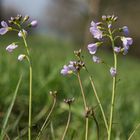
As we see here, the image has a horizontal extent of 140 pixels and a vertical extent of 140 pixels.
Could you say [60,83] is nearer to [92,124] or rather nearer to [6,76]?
[6,76]

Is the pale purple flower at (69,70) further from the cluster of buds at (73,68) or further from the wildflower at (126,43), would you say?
the wildflower at (126,43)

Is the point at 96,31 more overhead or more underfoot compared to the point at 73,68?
more overhead

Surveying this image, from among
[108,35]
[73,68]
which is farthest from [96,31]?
[73,68]

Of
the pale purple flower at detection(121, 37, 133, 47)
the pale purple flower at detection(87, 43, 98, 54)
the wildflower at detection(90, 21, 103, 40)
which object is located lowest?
the pale purple flower at detection(87, 43, 98, 54)

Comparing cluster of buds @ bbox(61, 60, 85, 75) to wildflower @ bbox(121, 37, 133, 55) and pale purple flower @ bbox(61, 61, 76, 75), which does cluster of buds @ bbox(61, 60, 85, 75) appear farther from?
wildflower @ bbox(121, 37, 133, 55)

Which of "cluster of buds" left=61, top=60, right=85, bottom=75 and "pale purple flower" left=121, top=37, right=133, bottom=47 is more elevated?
"pale purple flower" left=121, top=37, right=133, bottom=47

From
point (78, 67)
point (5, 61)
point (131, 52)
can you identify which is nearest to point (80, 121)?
point (5, 61)

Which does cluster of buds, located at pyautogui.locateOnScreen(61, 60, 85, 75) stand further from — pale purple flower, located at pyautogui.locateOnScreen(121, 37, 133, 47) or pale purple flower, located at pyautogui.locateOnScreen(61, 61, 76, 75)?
pale purple flower, located at pyautogui.locateOnScreen(121, 37, 133, 47)

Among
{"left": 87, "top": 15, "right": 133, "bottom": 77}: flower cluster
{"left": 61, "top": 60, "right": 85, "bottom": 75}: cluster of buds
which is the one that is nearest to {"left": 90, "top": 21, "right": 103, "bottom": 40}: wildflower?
{"left": 87, "top": 15, "right": 133, "bottom": 77}: flower cluster

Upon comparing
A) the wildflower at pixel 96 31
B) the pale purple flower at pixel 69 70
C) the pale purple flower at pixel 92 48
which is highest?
the wildflower at pixel 96 31

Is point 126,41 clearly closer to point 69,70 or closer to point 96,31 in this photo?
point 96,31

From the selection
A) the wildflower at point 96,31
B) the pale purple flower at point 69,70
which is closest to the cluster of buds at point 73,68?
the pale purple flower at point 69,70
